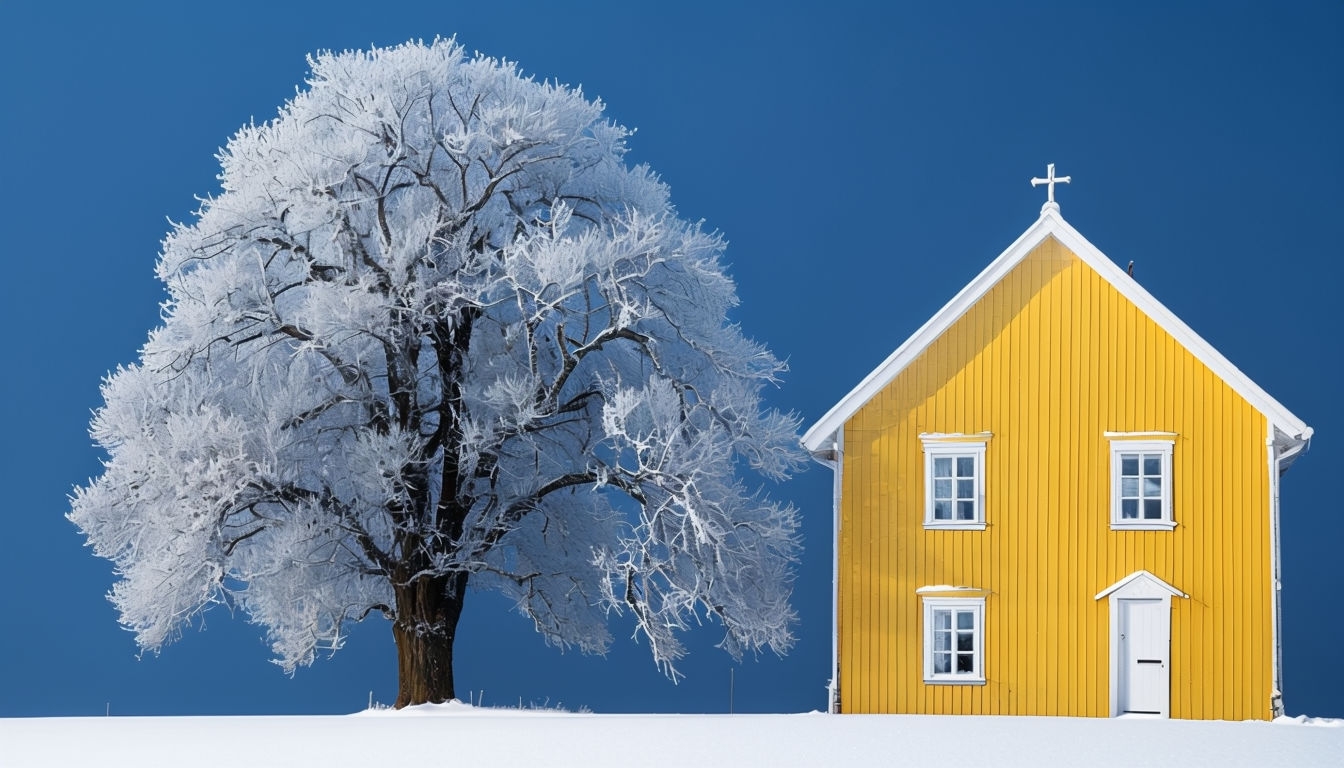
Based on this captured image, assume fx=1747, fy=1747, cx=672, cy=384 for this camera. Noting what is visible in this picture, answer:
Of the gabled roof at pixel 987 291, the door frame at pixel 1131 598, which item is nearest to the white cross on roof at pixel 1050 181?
the gabled roof at pixel 987 291

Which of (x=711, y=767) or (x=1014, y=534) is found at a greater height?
(x=1014, y=534)

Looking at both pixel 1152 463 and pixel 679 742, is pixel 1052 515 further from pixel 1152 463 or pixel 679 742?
pixel 679 742

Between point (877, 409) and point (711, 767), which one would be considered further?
point (877, 409)

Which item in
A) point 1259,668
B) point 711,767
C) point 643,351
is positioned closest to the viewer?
point 711,767

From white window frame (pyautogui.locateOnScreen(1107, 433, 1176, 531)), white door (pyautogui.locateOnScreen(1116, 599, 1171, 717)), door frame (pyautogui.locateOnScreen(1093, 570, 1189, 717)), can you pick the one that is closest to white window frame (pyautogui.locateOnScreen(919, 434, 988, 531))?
white window frame (pyautogui.locateOnScreen(1107, 433, 1176, 531))

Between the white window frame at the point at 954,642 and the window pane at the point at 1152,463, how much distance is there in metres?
2.98

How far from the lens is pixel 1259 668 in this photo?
2430 cm

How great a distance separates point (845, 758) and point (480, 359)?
11.5m

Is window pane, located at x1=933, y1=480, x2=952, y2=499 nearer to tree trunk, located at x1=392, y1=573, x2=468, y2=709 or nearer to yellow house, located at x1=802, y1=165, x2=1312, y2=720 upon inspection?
yellow house, located at x1=802, y1=165, x2=1312, y2=720

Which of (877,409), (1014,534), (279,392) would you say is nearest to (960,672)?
(1014,534)

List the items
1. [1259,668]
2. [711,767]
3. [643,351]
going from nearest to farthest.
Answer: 1. [711,767]
2. [1259,668]
3. [643,351]

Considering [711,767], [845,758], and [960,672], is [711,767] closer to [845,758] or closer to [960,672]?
[845,758]

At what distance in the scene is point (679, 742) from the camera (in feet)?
58.0

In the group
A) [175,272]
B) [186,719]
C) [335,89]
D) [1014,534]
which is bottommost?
[186,719]
